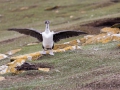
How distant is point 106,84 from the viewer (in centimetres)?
1374

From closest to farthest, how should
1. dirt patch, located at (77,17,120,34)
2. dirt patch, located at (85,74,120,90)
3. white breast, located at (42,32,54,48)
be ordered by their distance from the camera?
dirt patch, located at (85,74,120,90) < white breast, located at (42,32,54,48) < dirt patch, located at (77,17,120,34)

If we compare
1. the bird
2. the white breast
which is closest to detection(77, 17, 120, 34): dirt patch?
the bird

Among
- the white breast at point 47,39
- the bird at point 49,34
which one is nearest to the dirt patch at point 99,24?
the bird at point 49,34

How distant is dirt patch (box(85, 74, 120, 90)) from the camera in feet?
44.6

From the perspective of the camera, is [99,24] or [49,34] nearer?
[49,34]

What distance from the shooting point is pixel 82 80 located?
1490cm

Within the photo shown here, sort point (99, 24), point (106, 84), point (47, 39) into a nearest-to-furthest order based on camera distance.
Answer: point (106, 84), point (47, 39), point (99, 24)

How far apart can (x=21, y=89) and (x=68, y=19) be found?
82.3ft

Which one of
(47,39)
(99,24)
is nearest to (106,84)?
(47,39)

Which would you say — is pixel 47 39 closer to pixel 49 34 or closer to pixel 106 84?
pixel 49 34

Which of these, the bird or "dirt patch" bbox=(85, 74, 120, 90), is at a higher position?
the bird

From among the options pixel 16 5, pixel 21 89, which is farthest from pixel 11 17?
pixel 21 89

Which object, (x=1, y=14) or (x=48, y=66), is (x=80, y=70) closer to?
(x=48, y=66)

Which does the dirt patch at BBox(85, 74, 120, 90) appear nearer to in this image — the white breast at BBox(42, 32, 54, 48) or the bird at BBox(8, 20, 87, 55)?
the bird at BBox(8, 20, 87, 55)
